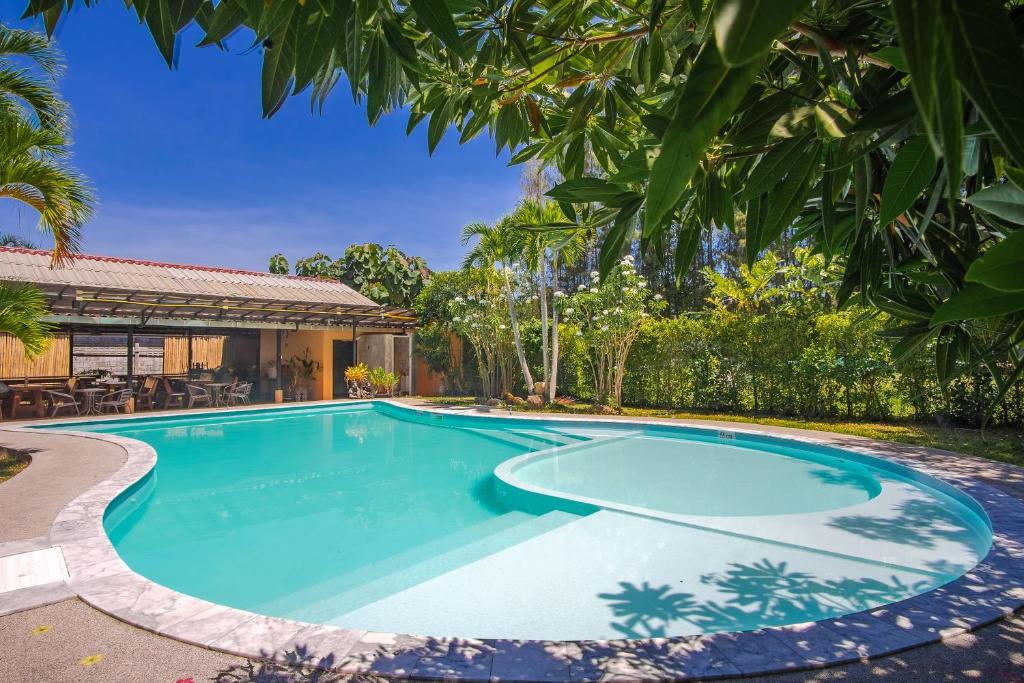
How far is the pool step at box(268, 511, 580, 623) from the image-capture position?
4.22 m

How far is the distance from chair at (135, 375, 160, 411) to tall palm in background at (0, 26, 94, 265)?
28.3 feet

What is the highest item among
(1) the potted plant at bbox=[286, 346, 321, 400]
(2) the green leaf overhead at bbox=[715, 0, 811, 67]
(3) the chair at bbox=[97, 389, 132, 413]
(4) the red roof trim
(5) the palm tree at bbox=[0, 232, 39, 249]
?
(5) the palm tree at bbox=[0, 232, 39, 249]

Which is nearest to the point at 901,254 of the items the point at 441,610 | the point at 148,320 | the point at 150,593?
the point at 441,610

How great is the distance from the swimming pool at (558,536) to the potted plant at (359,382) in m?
8.39

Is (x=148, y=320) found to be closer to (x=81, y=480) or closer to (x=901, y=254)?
(x=81, y=480)

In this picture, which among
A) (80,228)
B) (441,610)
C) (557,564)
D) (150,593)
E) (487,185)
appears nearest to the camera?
(150,593)

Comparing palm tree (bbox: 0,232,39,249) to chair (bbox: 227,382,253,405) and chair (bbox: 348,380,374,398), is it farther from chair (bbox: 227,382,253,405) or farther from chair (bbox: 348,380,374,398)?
chair (bbox: 348,380,374,398)

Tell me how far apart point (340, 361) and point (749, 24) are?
71.6ft

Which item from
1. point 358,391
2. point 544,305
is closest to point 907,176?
point 544,305

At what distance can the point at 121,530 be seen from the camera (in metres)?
5.74

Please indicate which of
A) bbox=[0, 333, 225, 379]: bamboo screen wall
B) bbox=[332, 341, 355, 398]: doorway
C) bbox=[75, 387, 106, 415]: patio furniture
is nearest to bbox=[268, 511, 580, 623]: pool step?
bbox=[75, 387, 106, 415]: patio furniture

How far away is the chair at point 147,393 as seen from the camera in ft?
50.1

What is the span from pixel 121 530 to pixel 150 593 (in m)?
2.93

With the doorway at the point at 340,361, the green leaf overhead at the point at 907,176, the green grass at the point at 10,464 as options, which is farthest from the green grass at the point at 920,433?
the doorway at the point at 340,361
